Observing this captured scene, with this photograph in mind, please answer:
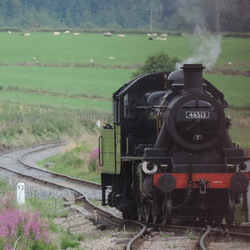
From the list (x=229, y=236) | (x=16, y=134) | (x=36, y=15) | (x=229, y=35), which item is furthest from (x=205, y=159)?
(x=36, y=15)

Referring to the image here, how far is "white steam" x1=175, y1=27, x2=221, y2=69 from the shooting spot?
1955 centimetres

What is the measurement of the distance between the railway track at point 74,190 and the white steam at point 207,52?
4.06 metres

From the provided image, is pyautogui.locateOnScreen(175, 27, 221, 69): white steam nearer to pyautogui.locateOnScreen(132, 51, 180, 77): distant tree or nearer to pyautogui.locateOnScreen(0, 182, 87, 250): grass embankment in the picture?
pyautogui.locateOnScreen(0, 182, 87, 250): grass embankment

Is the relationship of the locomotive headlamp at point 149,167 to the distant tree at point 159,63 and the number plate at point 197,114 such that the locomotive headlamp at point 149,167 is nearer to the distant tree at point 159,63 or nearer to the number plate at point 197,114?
the number plate at point 197,114

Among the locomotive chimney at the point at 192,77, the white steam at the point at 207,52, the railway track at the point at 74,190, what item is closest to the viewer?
the railway track at the point at 74,190

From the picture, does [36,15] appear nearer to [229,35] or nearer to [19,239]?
[229,35]

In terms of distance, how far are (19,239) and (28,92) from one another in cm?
5704

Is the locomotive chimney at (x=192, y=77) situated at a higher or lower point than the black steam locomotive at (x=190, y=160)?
higher

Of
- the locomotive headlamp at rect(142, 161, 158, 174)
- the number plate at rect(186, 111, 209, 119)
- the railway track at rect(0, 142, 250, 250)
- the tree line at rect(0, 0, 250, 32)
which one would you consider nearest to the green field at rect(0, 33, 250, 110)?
the tree line at rect(0, 0, 250, 32)

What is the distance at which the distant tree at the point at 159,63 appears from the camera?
48750 millimetres

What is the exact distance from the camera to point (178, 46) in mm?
48281

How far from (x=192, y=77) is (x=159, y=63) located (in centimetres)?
3468

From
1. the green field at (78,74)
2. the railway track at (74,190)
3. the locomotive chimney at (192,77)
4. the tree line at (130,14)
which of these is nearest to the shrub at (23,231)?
the railway track at (74,190)

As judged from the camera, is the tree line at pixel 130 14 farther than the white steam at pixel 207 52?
Yes
